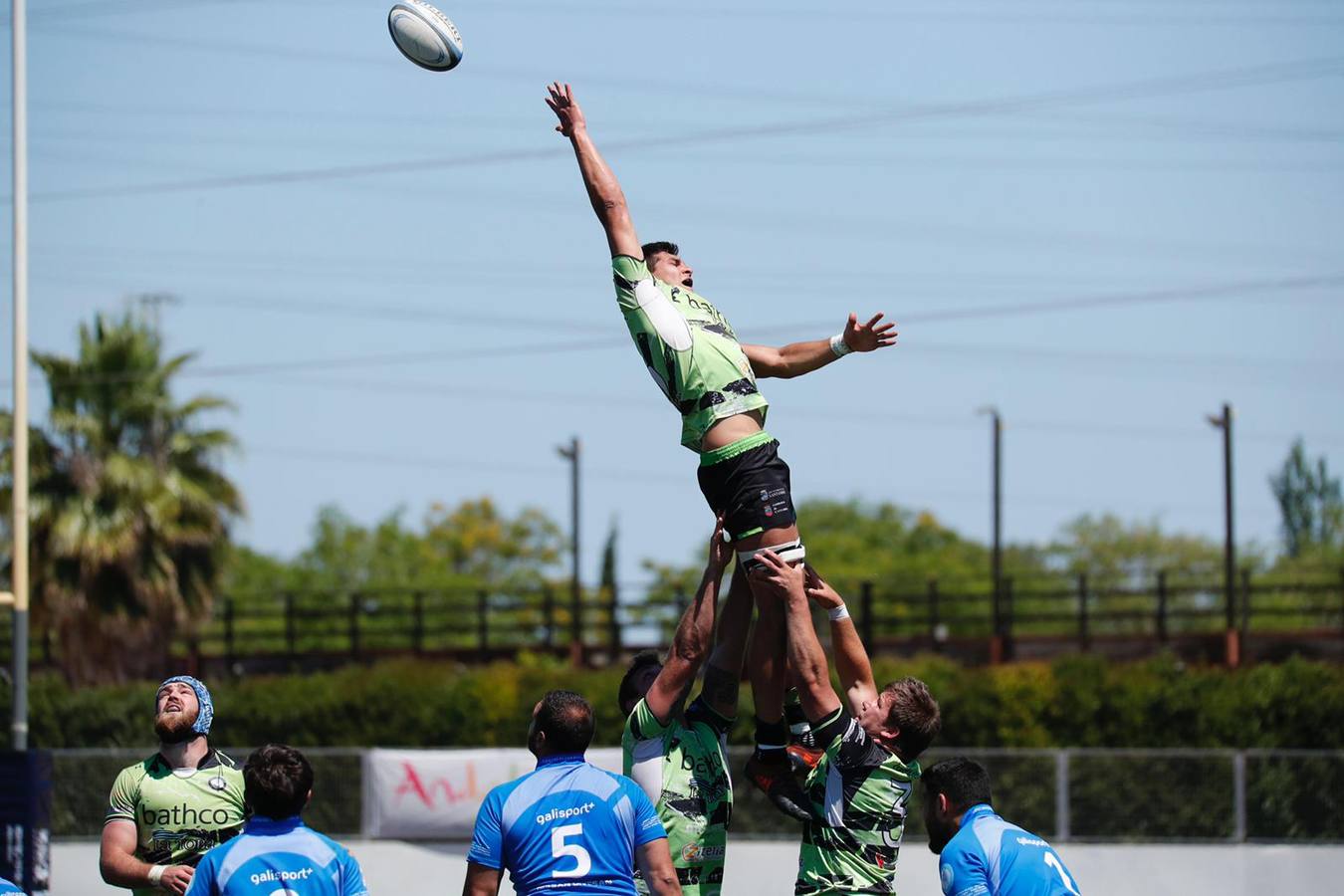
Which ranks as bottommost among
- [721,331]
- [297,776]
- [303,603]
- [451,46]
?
[303,603]

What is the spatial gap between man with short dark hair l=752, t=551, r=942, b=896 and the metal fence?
47.3 ft

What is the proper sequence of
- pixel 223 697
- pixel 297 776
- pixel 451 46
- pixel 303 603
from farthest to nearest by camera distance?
pixel 303 603 < pixel 223 697 < pixel 451 46 < pixel 297 776

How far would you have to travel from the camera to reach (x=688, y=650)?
278 inches

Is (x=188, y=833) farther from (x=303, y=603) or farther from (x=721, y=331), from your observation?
(x=303, y=603)

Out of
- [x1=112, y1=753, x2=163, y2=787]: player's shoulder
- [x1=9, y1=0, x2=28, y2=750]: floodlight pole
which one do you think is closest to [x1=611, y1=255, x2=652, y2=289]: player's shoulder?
[x1=112, y1=753, x2=163, y2=787]: player's shoulder

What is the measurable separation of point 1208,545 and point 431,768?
82.0m

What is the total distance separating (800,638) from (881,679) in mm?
18049

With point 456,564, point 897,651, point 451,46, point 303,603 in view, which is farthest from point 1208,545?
point 451,46

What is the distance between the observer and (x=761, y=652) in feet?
25.1

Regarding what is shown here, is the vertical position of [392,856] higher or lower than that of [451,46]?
lower

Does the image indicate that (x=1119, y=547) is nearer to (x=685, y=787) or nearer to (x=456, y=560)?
(x=456, y=560)

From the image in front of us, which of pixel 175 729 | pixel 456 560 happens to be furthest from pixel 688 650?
pixel 456 560

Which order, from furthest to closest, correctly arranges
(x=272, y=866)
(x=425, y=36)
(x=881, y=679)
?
(x=881, y=679) < (x=425, y=36) < (x=272, y=866)

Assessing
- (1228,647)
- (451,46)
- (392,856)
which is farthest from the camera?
A: (1228,647)
